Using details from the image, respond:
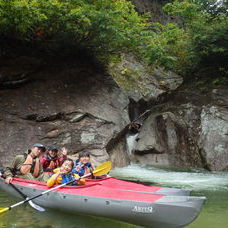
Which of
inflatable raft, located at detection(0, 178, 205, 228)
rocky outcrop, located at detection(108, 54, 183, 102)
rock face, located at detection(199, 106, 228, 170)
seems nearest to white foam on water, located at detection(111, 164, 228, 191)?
rock face, located at detection(199, 106, 228, 170)

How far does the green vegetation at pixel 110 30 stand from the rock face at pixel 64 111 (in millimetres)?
1119

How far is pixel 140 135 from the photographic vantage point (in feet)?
38.8

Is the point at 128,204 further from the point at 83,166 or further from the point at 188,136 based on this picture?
the point at 188,136

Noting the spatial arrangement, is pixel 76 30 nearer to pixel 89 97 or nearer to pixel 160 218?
pixel 89 97

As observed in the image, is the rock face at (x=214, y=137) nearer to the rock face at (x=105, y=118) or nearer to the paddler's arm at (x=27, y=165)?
the rock face at (x=105, y=118)

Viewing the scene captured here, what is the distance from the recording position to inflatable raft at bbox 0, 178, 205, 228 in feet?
13.5

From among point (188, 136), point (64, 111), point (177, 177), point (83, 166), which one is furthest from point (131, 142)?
point (83, 166)

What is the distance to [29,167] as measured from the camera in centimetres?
634

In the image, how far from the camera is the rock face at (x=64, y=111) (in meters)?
9.48

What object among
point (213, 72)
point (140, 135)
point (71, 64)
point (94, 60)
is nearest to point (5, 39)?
point (71, 64)

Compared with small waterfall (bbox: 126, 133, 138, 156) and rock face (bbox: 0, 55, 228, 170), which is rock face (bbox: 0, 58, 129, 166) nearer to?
rock face (bbox: 0, 55, 228, 170)

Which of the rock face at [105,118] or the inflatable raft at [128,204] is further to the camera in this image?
the rock face at [105,118]

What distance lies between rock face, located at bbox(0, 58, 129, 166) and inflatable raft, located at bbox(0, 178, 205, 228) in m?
3.96

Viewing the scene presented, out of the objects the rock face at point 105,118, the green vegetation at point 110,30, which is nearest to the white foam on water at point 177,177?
the rock face at point 105,118
